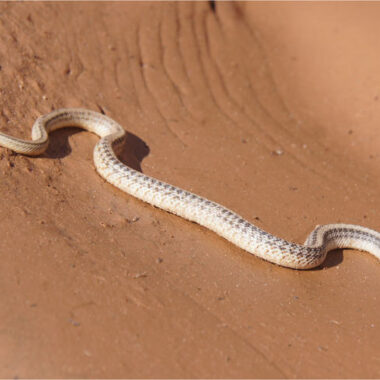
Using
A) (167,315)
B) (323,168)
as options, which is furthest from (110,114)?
(167,315)

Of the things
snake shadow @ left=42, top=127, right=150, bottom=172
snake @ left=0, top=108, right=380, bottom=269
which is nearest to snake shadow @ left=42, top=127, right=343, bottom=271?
snake shadow @ left=42, top=127, right=150, bottom=172

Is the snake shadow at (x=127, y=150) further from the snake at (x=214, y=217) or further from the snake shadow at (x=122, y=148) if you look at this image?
the snake at (x=214, y=217)

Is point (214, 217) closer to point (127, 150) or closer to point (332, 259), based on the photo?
point (332, 259)

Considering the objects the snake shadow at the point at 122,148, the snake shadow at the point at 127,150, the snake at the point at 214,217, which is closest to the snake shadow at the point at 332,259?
the snake shadow at the point at 127,150

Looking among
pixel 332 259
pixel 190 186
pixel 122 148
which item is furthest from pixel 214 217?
pixel 122 148

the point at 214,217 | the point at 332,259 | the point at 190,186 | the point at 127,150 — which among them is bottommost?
the point at 214,217
